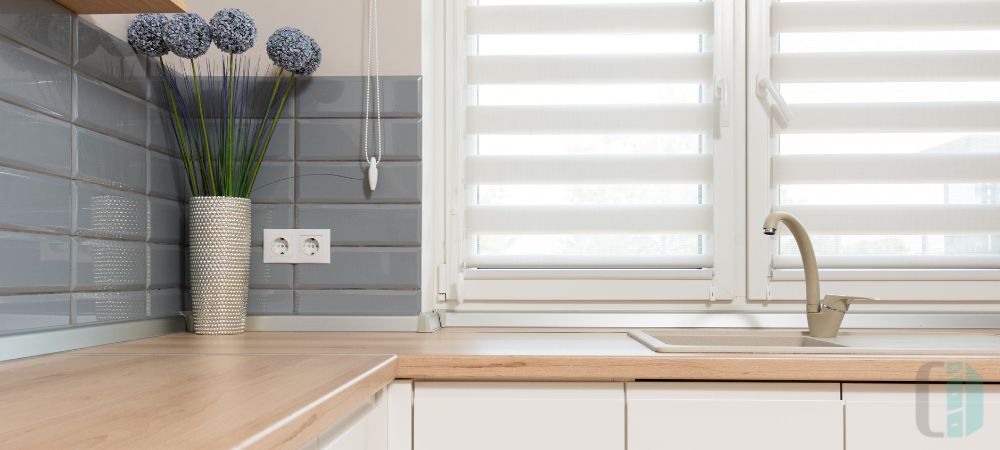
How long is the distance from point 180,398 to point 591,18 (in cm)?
132

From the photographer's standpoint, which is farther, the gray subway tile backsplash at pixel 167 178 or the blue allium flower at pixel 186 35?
the gray subway tile backsplash at pixel 167 178

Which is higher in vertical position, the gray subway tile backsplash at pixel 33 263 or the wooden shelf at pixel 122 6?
the wooden shelf at pixel 122 6

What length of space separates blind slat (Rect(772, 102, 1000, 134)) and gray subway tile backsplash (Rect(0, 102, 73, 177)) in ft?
5.31

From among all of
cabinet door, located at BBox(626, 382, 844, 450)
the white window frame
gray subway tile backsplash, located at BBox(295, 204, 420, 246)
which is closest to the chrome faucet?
the white window frame

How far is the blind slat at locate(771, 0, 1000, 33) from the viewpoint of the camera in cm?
154

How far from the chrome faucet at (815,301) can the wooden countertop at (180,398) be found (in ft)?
3.11

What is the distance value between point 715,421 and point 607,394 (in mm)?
178

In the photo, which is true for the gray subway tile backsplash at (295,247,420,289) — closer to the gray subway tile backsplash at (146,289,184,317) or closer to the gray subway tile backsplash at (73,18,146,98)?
the gray subway tile backsplash at (146,289,184,317)

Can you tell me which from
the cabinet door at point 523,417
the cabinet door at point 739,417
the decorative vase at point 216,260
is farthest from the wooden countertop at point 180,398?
the cabinet door at point 739,417

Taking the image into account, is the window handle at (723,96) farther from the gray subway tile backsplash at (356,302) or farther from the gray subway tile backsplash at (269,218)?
the gray subway tile backsplash at (269,218)

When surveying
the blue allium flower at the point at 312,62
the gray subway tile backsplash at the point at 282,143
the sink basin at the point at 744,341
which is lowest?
the sink basin at the point at 744,341

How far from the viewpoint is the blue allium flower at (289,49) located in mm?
1356

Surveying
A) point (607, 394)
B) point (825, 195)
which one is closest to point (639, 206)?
point (825, 195)

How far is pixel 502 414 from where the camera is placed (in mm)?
1011
